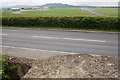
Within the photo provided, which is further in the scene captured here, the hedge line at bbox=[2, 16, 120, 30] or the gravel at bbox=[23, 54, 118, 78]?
the hedge line at bbox=[2, 16, 120, 30]

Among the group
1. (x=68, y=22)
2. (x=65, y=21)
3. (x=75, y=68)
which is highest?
(x=65, y=21)

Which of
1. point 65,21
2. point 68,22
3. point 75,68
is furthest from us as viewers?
point 65,21

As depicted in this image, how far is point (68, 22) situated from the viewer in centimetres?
1390

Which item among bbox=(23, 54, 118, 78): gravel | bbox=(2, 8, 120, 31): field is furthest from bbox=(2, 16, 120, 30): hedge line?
bbox=(23, 54, 118, 78): gravel

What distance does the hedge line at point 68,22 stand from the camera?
1262 centimetres

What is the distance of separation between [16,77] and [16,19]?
40.4 feet

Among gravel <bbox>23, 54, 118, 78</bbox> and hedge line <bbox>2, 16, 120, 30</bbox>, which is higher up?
hedge line <bbox>2, 16, 120, 30</bbox>

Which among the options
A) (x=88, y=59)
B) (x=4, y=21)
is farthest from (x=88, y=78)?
(x=4, y=21)

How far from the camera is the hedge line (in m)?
12.6

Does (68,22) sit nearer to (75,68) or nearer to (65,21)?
(65,21)

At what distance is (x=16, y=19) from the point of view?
15727 millimetres

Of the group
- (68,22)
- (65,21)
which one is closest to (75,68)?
(68,22)

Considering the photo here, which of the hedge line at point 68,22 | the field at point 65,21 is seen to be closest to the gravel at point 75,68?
the field at point 65,21

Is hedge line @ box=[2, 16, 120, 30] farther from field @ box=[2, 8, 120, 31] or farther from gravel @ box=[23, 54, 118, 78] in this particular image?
gravel @ box=[23, 54, 118, 78]
